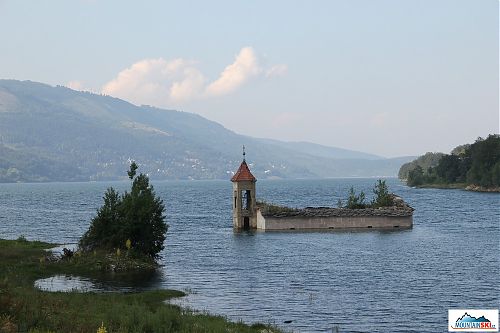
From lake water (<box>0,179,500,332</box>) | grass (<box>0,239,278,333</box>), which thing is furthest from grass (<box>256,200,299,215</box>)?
grass (<box>0,239,278,333</box>)

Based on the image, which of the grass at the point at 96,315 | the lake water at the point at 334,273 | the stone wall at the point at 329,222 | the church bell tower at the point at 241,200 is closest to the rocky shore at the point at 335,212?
the stone wall at the point at 329,222

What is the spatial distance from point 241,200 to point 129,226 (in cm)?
3740

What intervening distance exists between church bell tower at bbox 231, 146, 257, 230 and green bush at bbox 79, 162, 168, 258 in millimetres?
33125

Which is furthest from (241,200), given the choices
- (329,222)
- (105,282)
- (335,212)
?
(105,282)

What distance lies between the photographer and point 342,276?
55812 mm

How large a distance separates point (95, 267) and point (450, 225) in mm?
68989

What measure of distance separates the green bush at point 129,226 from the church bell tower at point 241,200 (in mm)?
33125

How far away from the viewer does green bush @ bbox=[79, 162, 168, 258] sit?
202 feet

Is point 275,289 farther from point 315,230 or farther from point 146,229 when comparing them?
point 315,230

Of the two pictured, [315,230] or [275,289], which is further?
[315,230]

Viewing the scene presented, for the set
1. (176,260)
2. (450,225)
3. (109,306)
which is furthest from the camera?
(450,225)

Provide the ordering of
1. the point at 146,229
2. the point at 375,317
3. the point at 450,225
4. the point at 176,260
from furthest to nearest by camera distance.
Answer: the point at 450,225 → the point at 176,260 → the point at 146,229 → the point at 375,317

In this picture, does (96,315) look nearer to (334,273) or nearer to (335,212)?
(334,273)

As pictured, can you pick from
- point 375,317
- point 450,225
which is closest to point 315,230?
point 450,225
